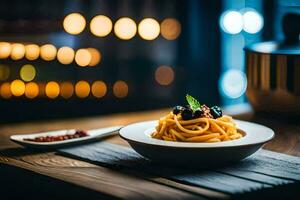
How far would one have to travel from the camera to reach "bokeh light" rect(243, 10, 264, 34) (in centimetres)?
502

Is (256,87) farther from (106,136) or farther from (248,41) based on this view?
(248,41)

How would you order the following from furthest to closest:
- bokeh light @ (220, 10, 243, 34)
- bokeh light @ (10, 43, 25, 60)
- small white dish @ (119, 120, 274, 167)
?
bokeh light @ (10, 43, 25, 60) < bokeh light @ (220, 10, 243, 34) < small white dish @ (119, 120, 274, 167)

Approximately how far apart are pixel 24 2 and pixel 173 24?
1.32m

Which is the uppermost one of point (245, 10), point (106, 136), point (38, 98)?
point (245, 10)

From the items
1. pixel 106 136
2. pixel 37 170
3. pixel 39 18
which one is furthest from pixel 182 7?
pixel 37 170

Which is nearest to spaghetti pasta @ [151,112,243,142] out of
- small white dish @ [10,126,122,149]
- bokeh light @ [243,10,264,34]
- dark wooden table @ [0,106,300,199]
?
dark wooden table @ [0,106,300,199]

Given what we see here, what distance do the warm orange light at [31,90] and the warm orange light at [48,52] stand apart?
25cm

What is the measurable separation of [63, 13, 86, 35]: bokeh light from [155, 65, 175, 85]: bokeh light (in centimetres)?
77

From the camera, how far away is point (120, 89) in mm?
5879

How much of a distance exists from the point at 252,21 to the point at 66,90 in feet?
5.58

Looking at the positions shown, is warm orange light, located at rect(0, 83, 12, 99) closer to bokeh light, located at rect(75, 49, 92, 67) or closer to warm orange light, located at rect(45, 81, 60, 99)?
warm orange light, located at rect(45, 81, 60, 99)

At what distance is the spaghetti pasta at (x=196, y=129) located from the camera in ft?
6.00

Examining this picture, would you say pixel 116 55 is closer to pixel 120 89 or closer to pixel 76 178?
pixel 120 89

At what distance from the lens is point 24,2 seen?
570cm
